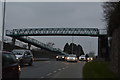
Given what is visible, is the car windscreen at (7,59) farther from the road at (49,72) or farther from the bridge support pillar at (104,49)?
the bridge support pillar at (104,49)

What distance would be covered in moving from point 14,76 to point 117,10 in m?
12.0

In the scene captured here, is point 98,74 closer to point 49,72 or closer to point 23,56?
point 49,72

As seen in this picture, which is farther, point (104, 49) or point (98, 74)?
point (104, 49)

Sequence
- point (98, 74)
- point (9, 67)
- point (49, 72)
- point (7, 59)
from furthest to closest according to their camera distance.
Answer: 1. point (49, 72)
2. point (98, 74)
3. point (7, 59)
4. point (9, 67)

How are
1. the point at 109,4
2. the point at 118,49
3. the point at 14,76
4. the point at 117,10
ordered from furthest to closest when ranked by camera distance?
the point at 109,4 → the point at 117,10 → the point at 118,49 → the point at 14,76

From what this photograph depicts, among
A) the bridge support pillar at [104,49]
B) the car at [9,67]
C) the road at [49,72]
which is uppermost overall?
the bridge support pillar at [104,49]

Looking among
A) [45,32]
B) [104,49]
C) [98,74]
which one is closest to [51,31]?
[45,32]

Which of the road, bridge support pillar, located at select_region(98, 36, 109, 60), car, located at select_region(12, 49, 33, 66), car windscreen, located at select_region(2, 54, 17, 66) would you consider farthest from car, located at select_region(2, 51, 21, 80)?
bridge support pillar, located at select_region(98, 36, 109, 60)

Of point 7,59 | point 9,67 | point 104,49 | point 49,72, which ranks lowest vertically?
point 49,72

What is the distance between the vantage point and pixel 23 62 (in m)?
29.7

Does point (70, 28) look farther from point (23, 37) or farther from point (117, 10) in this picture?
point (117, 10)

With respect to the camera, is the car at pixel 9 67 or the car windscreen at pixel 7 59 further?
the car windscreen at pixel 7 59

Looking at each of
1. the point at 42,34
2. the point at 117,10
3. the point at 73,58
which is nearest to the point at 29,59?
the point at 117,10

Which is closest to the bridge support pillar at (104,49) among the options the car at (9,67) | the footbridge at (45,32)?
the footbridge at (45,32)
